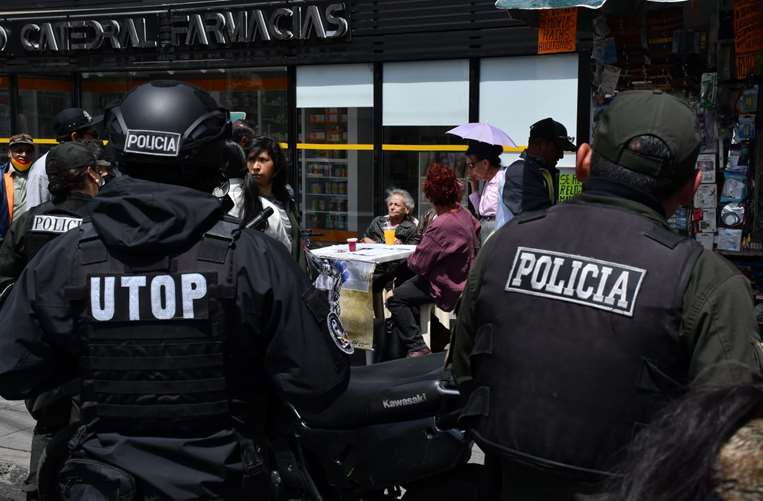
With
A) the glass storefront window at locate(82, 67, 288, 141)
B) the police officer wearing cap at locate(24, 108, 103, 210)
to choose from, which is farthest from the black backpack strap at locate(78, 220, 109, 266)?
the glass storefront window at locate(82, 67, 288, 141)

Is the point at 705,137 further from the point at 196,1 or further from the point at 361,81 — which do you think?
the point at 196,1

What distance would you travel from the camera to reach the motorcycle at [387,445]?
3.52 m

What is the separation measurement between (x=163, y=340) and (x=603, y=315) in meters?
1.15

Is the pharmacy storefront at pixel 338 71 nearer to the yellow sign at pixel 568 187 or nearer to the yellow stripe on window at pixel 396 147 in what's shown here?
the yellow stripe on window at pixel 396 147

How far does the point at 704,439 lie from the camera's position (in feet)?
4.07

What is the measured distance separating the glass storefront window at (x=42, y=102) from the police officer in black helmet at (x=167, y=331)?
12626 mm

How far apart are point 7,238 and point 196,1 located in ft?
28.5

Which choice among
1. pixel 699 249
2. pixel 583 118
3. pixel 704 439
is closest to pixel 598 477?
pixel 699 249

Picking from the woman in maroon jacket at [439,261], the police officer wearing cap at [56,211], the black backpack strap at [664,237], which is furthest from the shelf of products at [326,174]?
the black backpack strap at [664,237]

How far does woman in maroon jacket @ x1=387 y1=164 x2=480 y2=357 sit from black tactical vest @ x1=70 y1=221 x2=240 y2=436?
4.92 meters

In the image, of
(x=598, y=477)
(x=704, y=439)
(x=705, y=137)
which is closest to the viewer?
(x=704, y=439)

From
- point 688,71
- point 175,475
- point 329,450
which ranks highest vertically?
point 688,71

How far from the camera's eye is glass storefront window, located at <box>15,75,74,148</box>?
1443cm

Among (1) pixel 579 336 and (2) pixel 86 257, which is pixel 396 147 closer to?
(2) pixel 86 257
